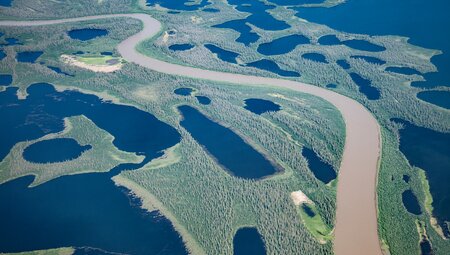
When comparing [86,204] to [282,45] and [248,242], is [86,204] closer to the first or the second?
[248,242]

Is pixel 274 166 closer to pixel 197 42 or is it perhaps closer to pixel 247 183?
pixel 247 183

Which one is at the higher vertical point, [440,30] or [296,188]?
[440,30]

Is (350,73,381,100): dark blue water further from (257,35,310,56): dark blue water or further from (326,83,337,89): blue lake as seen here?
(257,35,310,56): dark blue water

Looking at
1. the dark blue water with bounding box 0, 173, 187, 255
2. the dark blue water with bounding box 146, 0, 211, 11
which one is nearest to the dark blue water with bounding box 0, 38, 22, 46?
the dark blue water with bounding box 146, 0, 211, 11

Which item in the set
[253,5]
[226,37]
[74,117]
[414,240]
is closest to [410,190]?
[414,240]

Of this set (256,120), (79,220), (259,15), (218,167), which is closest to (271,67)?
(256,120)

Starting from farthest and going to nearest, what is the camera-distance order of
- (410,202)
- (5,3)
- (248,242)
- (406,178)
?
(5,3) < (406,178) < (410,202) < (248,242)
